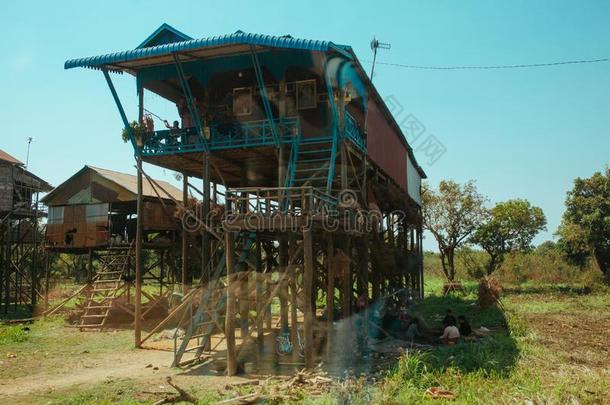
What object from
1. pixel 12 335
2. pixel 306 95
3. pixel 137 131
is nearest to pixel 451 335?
pixel 306 95

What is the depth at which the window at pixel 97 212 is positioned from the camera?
2594 cm

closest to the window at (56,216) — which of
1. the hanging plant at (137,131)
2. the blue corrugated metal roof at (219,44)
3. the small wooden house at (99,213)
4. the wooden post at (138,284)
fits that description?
the small wooden house at (99,213)

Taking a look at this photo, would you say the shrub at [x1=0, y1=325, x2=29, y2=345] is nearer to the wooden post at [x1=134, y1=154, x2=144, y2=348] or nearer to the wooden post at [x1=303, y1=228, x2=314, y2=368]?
the wooden post at [x1=134, y1=154, x2=144, y2=348]

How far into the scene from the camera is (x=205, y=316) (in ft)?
55.6

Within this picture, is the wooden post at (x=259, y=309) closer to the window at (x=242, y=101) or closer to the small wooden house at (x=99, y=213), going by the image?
the window at (x=242, y=101)

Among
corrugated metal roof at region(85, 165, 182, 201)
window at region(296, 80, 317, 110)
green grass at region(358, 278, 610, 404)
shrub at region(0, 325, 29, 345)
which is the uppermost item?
window at region(296, 80, 317, 110)

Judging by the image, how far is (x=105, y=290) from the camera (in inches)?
938

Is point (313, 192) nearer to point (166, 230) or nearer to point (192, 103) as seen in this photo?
point (192, 103)

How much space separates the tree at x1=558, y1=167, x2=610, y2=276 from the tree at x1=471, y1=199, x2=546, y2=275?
6888mm

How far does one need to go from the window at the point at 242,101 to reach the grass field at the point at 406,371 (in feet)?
26.9

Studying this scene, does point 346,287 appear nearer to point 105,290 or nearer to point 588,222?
point 105,290

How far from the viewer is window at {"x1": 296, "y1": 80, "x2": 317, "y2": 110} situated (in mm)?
17078

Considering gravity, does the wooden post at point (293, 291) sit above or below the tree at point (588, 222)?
below

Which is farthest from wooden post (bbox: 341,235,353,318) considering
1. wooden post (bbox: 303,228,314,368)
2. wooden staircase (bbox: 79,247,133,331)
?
wooden staircase (bbox: 79,247,133,331)
